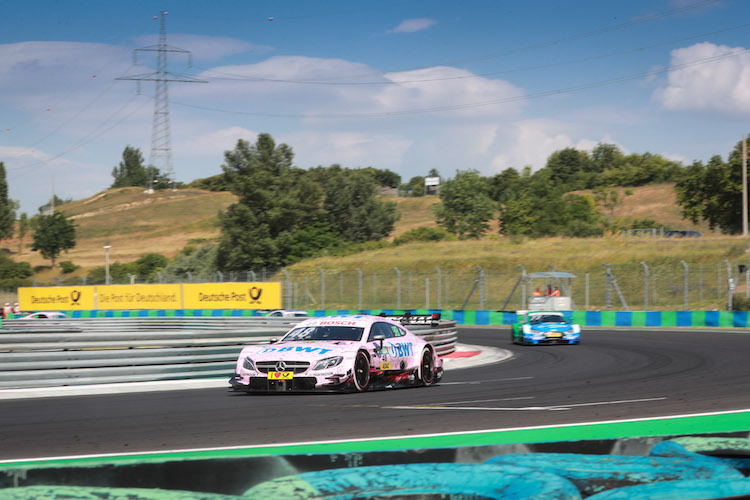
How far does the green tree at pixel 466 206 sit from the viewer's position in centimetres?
10969

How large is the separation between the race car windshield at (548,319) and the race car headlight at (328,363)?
14943 mm

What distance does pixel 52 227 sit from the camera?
120125 mm

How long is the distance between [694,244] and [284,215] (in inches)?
1677

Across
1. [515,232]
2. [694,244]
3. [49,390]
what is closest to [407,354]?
[49,390]

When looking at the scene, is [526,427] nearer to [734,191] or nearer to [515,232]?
[734,191]

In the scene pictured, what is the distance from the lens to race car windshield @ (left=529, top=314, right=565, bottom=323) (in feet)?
87.2

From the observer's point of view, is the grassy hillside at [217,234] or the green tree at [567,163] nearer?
the grassy hillside at [217,234]

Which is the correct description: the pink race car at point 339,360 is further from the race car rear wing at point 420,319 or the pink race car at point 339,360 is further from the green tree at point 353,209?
the green tree at point 353,209

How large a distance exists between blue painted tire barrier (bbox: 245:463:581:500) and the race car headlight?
686 centimetres

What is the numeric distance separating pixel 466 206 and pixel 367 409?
103 m

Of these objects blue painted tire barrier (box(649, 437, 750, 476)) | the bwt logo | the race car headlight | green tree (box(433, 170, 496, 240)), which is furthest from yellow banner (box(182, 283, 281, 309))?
green tree (box(433, 170, 496, 240))

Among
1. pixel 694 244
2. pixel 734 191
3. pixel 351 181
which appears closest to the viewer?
pixel 694 244

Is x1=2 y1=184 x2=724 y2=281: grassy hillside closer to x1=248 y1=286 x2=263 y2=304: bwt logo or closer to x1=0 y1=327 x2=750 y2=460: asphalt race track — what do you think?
x1=248 y1=286 x2=263 y2=304: bwt logo

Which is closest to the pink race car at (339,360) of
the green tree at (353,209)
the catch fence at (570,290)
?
the catch fence at (570,290)
